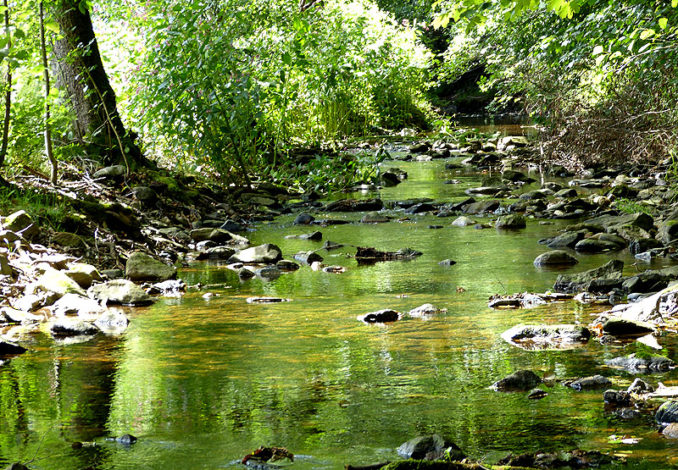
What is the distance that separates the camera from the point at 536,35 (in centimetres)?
1179

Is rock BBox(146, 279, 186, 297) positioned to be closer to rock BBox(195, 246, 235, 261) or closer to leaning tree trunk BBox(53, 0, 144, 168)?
rock BBox(195, 246, 235, 261)

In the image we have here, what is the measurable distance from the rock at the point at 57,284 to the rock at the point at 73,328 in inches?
29.9

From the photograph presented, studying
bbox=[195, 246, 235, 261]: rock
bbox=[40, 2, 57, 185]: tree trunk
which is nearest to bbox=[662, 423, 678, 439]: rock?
bbox=[195, 246, 235, 261]: rock

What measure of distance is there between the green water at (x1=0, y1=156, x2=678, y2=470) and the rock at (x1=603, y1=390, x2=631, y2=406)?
7 cm

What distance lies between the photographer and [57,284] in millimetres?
5426

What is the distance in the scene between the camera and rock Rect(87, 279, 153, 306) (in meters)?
5.52

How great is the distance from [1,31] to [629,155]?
30.7 ft

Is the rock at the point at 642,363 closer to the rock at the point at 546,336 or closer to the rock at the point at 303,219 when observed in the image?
the rock at the point at 546,336

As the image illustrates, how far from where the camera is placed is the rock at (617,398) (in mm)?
2967

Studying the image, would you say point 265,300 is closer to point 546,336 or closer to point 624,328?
point 546,336

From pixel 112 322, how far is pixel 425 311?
6.19ft

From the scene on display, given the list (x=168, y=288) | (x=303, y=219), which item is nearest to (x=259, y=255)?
(x=168, y=288)

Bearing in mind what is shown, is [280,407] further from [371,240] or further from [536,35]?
[536,35]

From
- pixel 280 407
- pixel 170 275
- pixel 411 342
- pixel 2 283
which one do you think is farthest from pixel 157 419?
pixel 170 275
